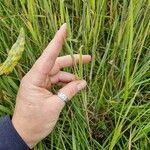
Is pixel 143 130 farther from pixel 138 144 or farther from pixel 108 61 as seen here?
pixel 108 61

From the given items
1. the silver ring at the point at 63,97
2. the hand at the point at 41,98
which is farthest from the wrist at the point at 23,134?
the silver ring at the point at 63,97

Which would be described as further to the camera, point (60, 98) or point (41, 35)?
point (41, 35)

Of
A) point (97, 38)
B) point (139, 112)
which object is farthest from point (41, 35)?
point (139, 112)

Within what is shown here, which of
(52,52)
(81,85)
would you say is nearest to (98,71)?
(81,85)

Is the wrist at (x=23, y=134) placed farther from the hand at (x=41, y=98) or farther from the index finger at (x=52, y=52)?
the index finger at (x=52, y=52)

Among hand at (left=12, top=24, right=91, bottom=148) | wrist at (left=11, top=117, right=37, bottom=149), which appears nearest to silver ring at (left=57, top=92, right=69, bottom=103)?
hand at (left=12, top=24, right=91, bottom=148)
